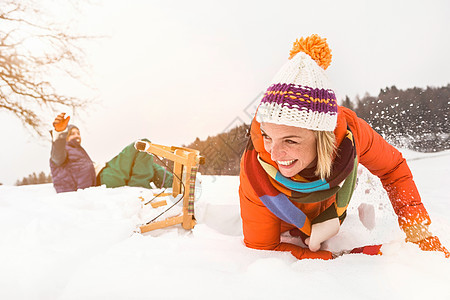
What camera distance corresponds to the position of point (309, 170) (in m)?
0.98

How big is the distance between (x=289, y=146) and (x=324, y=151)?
13cm

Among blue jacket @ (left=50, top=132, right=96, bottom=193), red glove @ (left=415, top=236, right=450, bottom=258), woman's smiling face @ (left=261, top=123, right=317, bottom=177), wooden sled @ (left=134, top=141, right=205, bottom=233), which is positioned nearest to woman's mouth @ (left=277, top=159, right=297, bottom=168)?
woman's smiling face @ (left=261, top=123, right=317, bottom=177)

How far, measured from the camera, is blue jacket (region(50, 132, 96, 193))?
284 cm

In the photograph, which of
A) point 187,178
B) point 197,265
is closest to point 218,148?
point 187,178

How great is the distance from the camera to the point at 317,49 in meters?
0.94

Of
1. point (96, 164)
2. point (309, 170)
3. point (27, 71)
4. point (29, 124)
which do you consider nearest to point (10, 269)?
point (309, 170)

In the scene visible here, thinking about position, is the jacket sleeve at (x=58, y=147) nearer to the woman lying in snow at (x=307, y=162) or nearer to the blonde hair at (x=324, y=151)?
the woman lying in snow at (x=307, y=162)

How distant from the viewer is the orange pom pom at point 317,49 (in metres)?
0.94

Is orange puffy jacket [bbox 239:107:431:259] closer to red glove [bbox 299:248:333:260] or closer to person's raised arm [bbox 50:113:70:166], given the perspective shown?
red glove [bbox 299:248:333:260]

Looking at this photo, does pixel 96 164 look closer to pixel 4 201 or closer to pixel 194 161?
pixel 4 201

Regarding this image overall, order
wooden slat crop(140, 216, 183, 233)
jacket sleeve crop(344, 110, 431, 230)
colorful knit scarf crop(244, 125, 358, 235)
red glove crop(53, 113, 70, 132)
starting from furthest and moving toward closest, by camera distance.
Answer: red glove crop(53, 113, 70, 132) < wooden slat crop(140, 216, 183, 233) < jacket sleeve crop(344, 110, 431, 230) < colorful knit scarf crop(244, 125, 358, 235)

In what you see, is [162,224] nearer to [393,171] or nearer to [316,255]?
[316,255]

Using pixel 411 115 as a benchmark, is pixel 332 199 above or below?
below

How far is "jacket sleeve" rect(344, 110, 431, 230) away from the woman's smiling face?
0.29 m
